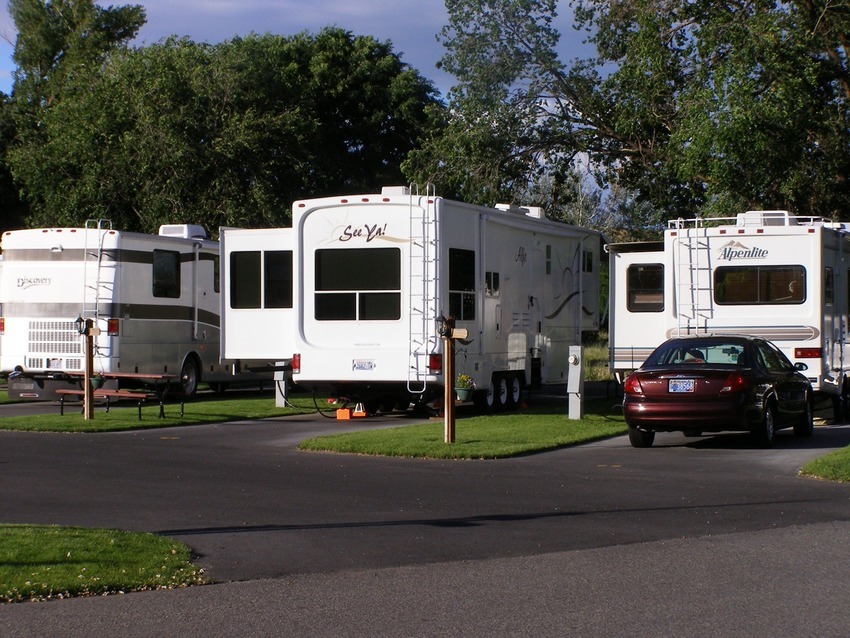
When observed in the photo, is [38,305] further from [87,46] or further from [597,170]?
[87,46]

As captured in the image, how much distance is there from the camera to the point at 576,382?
64.9 ft

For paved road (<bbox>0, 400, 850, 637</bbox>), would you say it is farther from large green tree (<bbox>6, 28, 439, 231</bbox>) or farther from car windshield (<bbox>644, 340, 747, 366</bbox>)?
large green tree (<bbox>6, 28, 439, 231</bbox>)

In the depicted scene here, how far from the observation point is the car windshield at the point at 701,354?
16438mm

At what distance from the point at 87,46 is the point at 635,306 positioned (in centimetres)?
3698

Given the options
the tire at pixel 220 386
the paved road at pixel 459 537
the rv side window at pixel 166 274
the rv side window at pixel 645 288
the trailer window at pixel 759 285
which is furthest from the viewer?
the tire at pixel 220 386

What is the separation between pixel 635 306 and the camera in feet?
71.5

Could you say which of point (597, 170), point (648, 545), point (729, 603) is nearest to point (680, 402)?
point (648, 545)

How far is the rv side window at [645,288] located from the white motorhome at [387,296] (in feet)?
7.01

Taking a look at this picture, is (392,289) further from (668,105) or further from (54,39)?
(54,39)

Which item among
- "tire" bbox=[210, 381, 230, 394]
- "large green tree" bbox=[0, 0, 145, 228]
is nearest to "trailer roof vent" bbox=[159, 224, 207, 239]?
"tire" bbox=[210, 381, 230, 394]

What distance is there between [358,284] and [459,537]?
1033cm

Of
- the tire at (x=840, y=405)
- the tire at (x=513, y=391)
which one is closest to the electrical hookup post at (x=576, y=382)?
the tire at (x=513, y=391)

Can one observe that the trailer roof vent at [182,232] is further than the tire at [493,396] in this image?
Yes

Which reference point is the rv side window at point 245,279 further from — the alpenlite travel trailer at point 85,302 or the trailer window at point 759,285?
the trailer window at point 759,285
